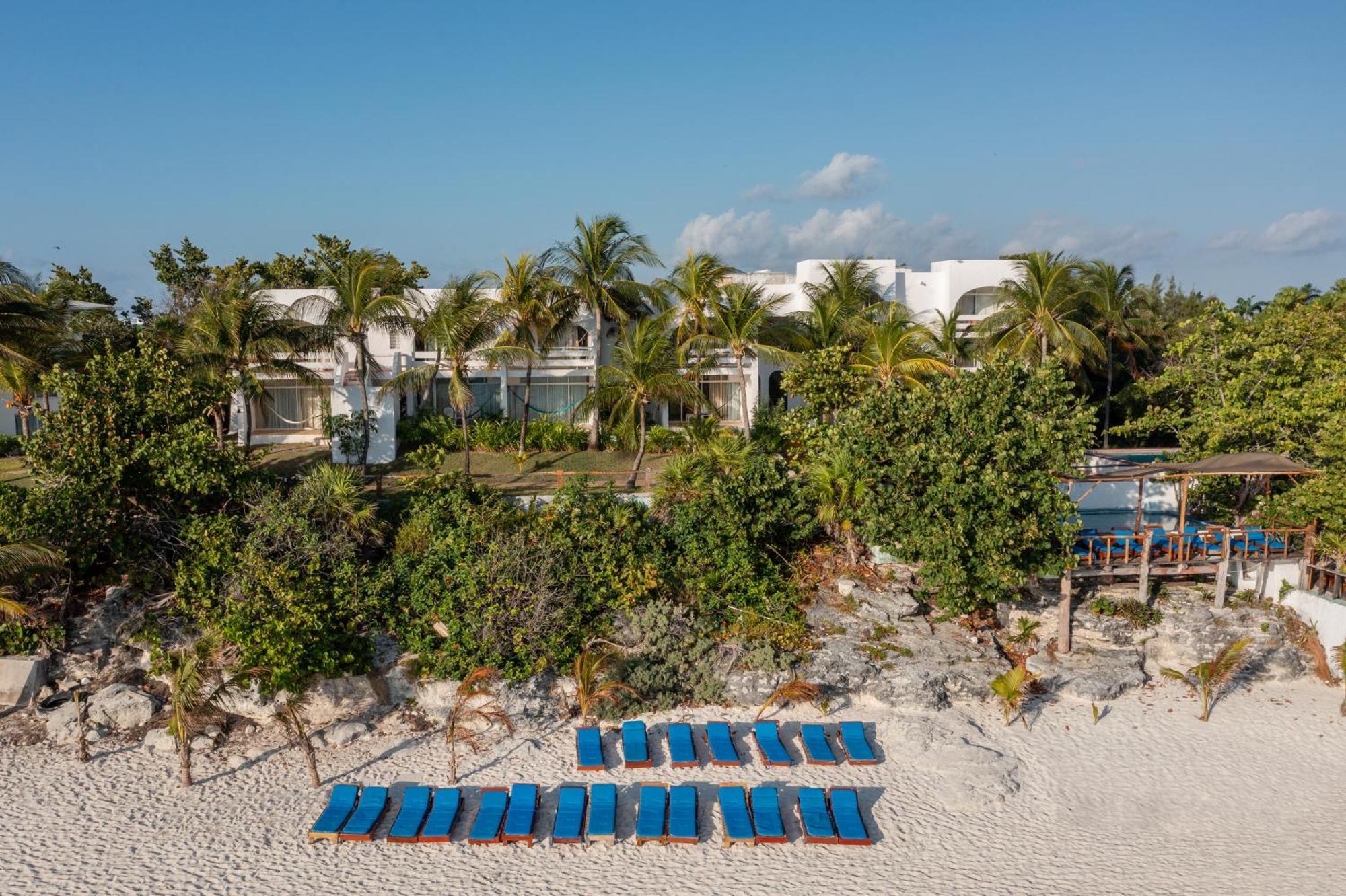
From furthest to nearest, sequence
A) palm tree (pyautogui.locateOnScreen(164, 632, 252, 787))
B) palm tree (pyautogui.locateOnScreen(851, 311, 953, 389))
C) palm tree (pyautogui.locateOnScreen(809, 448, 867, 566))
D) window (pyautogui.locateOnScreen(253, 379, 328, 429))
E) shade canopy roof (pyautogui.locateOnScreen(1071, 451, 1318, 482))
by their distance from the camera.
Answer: window (pyautogui.locateOnScreen(253, 379, 328, 429))
palm tree (pyautogui.locateOnScreen(851, 311, 953, 389))
palm tree (pyautogui.locateOnScreen(809, 448, 867, 566))
shade canopy roof (pyautogui.locateOnScreen(1071, 451, 1318, 482))
palm tree (pyautogui.locateOnScreen(164, 632, 252, 787))

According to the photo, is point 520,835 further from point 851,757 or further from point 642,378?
point 642,378

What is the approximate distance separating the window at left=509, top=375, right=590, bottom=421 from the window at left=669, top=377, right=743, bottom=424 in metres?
3.33

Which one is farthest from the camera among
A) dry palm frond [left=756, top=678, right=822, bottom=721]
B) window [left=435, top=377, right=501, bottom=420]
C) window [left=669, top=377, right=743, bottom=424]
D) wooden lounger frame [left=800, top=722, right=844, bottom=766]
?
window [left=669, top=377, right=743, bottom=424]

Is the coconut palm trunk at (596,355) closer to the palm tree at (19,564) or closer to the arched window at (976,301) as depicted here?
the arched window at (976,301)

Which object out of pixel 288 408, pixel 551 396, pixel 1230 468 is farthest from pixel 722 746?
pixel 288 408

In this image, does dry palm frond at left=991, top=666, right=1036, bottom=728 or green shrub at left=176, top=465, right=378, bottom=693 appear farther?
dry palm frond at left=991, top=666, right=1036, bottom=728

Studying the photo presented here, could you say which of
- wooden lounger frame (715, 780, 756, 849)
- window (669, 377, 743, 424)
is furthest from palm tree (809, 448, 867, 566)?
window (669, 377, 743, 424)

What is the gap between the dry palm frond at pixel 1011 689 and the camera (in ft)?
48.9

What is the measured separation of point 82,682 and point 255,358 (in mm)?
10301

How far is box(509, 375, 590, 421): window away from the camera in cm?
3062

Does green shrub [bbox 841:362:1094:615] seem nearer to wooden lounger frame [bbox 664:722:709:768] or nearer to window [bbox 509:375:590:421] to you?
wooden lounger frame [bbox 664:722:709:768]

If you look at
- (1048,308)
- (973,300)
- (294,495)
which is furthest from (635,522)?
(973,300)

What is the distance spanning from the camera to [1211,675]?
15312 mm

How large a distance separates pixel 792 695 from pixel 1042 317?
17230mm
